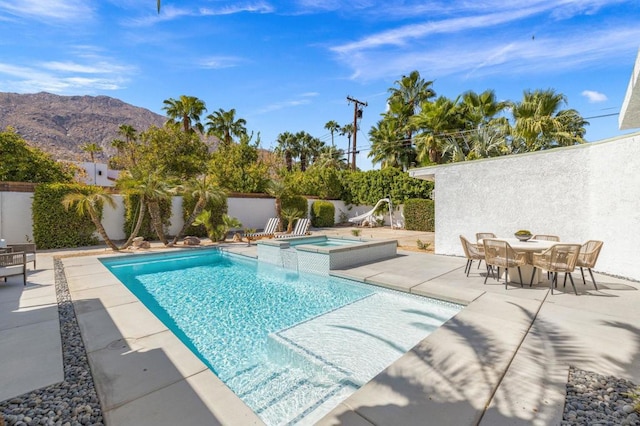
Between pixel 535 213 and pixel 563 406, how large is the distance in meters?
7.06

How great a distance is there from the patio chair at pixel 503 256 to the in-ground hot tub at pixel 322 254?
3.40m

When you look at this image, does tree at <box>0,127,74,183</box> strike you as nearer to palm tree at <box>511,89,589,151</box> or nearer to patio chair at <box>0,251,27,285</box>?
patio chair at <box>0,251,27,285</box>

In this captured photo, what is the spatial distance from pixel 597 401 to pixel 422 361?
1355mm

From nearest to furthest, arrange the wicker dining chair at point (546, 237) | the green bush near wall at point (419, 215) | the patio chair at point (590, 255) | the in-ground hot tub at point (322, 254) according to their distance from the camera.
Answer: the patio chair at point (590, 255) → the wicker dining chair at point (546, 237) → the in-ground hot tub at point (322, 254) → the green bush near wall at point (419, 215)

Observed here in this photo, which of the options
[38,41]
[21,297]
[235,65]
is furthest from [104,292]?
[235,65]

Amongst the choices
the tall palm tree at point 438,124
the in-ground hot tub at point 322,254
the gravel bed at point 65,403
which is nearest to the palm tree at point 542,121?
the tall palm tree at point 438,124

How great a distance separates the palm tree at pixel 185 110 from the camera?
24766mm

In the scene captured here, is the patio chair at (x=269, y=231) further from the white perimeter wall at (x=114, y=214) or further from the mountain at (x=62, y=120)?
the mountain at (x=62, y=120)

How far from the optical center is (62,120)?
236 feet

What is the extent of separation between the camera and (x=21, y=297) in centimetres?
513

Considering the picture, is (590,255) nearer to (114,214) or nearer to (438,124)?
(114,214)

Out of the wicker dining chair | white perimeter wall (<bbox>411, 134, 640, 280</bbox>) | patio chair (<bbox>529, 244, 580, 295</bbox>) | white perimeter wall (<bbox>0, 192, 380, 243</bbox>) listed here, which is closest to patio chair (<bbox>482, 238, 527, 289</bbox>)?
patio chair (<bbox>529, 244, 580, 295</bbox>)

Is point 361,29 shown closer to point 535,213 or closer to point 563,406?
point 535,213

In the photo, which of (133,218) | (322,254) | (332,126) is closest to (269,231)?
(133,218)
